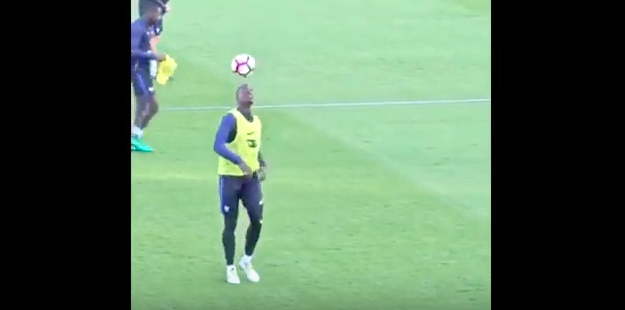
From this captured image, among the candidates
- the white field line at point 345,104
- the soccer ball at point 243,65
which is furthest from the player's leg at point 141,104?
the soccer ball at point 243,65

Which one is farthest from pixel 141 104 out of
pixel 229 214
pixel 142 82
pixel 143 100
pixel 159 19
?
pixel 229 214

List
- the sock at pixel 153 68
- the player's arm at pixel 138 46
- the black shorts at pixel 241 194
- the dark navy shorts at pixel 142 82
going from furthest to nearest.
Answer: the sock at pixel 153 68 < the dark navy shorts at pixel 142 82 < the player's arm at pixel 138 46 < the black shorts at pixel 241 194

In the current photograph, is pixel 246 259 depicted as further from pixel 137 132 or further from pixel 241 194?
pixel 137 132

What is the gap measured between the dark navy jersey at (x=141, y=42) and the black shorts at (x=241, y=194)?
46.7 inches

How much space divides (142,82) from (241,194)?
1309 millimetres

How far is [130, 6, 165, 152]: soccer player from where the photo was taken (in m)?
8.10

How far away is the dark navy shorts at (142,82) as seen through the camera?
27.0 feet

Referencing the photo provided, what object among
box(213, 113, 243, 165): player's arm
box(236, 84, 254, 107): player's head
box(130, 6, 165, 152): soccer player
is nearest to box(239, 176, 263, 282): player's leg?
box(213, 113, 243, 165): player's arm

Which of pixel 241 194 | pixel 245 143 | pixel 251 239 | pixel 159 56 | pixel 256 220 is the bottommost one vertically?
pixel 251 239

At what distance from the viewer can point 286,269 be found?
7590mm

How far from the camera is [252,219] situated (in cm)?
739

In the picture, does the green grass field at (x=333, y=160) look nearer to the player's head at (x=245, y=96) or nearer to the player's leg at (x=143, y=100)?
the player's leg at (x=143, y=100)
